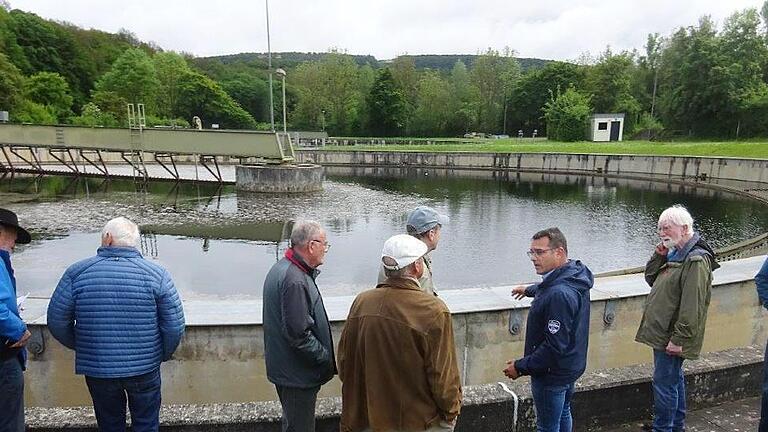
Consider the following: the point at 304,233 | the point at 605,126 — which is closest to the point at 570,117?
the point at 605,126

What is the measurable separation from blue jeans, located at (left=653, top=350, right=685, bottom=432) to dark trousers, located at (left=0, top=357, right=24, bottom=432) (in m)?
3.61

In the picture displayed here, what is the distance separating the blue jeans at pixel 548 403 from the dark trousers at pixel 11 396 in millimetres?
2765

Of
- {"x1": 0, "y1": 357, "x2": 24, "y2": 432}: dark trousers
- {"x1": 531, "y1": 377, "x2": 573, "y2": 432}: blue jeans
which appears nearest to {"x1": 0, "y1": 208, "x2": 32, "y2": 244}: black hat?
{"x1": 0, "y1": 357, "x2": 24, "y2": 432}: dark trousers

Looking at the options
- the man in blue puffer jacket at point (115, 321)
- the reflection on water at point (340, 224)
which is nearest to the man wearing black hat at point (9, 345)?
the man in blue puffer jacket at point (115, 321)

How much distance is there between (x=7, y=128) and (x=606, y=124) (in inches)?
2160

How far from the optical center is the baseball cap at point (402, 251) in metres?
2.12

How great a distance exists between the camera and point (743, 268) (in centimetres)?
575

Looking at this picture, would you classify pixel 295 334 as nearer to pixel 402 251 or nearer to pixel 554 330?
pixel 402 251

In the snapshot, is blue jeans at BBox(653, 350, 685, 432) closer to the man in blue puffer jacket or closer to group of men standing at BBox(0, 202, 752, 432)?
group of men standing at BBox(0, 202, 752, 432)

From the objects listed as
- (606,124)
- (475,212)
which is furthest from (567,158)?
(475,212)

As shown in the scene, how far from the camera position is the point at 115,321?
2572 mm

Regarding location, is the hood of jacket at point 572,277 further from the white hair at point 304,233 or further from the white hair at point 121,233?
the white hair at point 121,233

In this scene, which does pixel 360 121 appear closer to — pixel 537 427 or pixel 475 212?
pixel 475 212

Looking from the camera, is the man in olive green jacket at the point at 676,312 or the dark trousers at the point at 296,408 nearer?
the dark trousers at the point at 296,408
